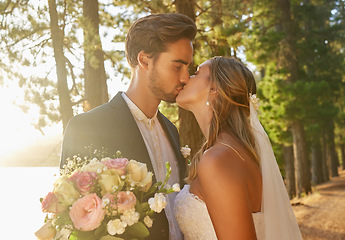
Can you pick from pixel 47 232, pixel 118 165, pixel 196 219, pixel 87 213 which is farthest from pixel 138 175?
pixel 196 219

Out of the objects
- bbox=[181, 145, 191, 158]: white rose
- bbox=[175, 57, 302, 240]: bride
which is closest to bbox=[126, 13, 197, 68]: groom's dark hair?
bbox=[175, 57, 302, 240]: bride

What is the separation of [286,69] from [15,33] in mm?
12834

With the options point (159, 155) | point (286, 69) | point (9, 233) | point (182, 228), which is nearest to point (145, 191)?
point (182, 228)

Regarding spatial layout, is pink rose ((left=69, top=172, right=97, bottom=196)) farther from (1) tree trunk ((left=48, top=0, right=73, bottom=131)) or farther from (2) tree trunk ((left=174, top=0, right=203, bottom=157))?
(1) tree trunk ((left=48, top=0, right=73, bottom=131))

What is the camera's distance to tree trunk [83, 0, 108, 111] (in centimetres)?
791

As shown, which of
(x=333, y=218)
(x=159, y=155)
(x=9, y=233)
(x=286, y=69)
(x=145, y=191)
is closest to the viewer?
(x=145, y=191)

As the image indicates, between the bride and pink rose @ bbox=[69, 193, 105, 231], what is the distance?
1113mm

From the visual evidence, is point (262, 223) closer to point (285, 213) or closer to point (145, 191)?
point (285, 213)

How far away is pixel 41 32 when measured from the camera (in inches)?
428

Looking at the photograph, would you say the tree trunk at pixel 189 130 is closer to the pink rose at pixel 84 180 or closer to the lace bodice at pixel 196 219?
the lace bodice at pixel 196 219

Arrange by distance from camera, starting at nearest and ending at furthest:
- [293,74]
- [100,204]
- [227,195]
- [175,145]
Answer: [100,204], [227,195], [175,145], [293,74]

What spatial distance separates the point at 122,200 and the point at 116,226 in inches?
6.6

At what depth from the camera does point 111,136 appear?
146 inches

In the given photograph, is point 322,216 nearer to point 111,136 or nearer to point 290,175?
point 290,175
